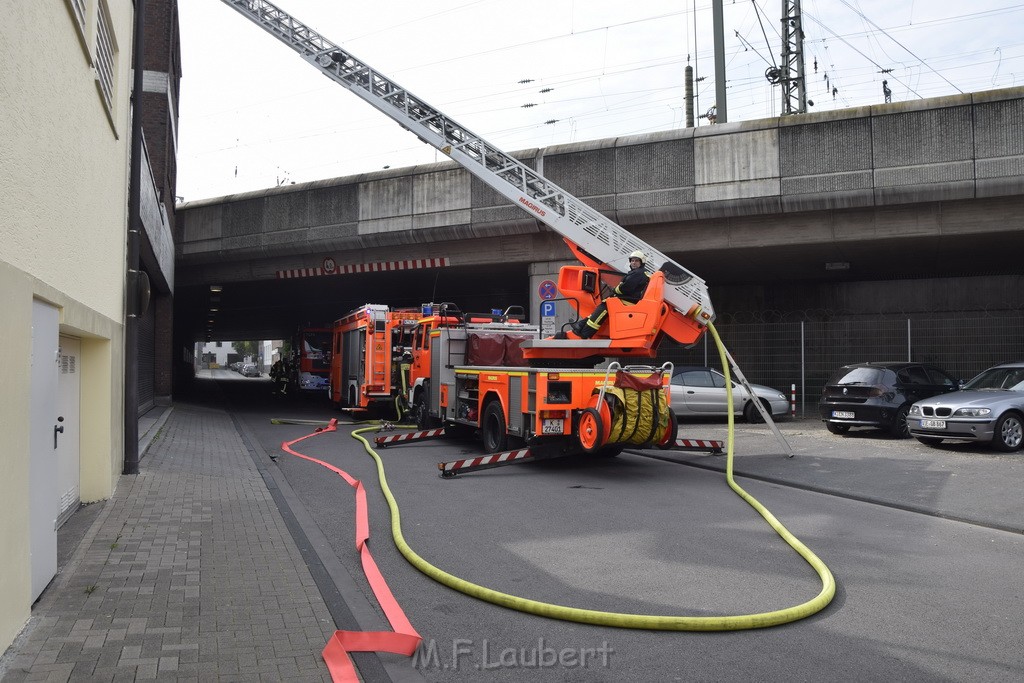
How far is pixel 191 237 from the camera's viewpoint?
26344mm

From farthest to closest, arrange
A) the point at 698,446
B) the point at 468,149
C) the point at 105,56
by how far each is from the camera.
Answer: the point at 468,149
the point at 698,446
the point at 105,56

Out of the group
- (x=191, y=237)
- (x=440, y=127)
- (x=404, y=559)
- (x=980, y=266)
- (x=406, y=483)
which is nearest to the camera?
(x=404, y=559)

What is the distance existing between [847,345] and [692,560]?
1831 centimetres

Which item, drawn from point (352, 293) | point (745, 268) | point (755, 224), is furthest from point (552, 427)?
point (352, 293)

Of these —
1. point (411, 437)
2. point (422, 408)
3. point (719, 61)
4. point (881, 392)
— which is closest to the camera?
point (411, 437)

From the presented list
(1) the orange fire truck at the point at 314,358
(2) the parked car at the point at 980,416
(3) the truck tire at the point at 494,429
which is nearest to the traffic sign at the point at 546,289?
(3) the truck tire at the point at 494,429

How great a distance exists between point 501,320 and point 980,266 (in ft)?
46.5

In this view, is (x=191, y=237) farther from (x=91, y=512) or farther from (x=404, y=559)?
(x=404, y=559)

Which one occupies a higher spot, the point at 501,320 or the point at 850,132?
the point at 850,132

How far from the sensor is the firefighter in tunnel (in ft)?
37.3

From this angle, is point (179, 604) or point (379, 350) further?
point (379, 350)

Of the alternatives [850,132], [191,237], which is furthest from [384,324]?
[850,132]

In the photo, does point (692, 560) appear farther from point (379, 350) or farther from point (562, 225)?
point (379, 350)

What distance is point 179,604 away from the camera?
5.12m
